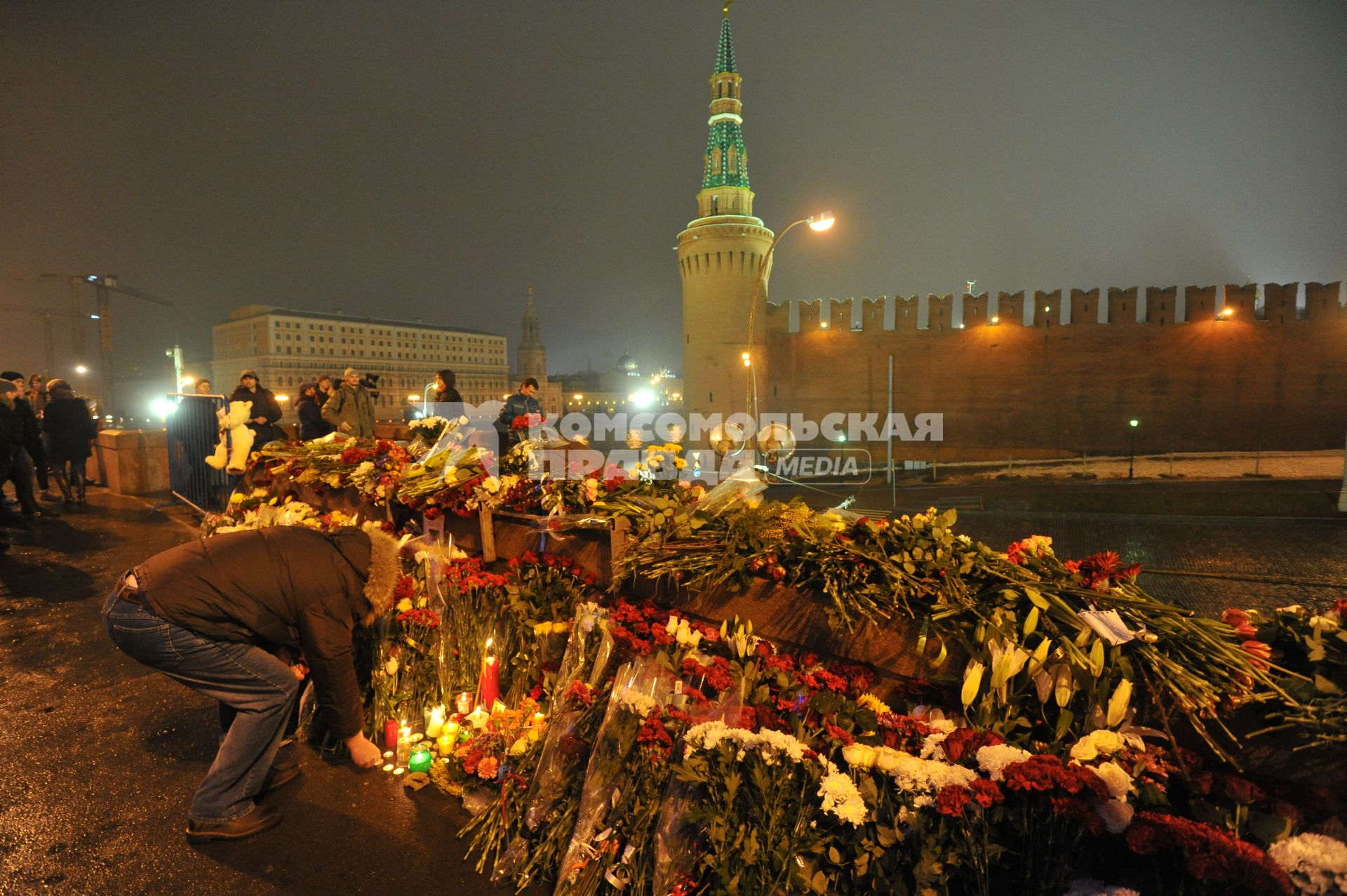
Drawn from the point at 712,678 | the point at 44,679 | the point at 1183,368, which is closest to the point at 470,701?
the point at 712,678

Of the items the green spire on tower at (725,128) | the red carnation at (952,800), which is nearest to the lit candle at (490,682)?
the red carnation at (952,800)

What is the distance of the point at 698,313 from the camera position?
1462 inches

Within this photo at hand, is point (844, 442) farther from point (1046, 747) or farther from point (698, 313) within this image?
point (1046, 747)

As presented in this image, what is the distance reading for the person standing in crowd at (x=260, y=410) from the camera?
8.59 metres

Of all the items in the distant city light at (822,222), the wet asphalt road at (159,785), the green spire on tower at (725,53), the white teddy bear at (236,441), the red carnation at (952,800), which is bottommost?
the wet asphalt road at (159,785)

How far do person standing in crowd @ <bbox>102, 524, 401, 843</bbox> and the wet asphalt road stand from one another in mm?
209

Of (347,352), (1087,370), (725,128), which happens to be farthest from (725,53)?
(347,352)

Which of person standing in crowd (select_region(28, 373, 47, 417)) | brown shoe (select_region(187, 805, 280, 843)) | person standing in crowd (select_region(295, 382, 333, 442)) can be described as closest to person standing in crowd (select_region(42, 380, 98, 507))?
person standing in crowd (select_region(28, 373, 47, 417))

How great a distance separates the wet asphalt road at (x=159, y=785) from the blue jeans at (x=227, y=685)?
23cm

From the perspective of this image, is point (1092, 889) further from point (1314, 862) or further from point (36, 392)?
point (36, 392)

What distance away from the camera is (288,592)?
2998mm

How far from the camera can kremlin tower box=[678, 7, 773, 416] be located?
36.1m

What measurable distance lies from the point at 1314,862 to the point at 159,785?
15.8ft

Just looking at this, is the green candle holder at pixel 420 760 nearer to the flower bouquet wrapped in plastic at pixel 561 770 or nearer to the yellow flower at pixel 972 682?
the flower bouquet wrapped in plastic at pixel 561 770
